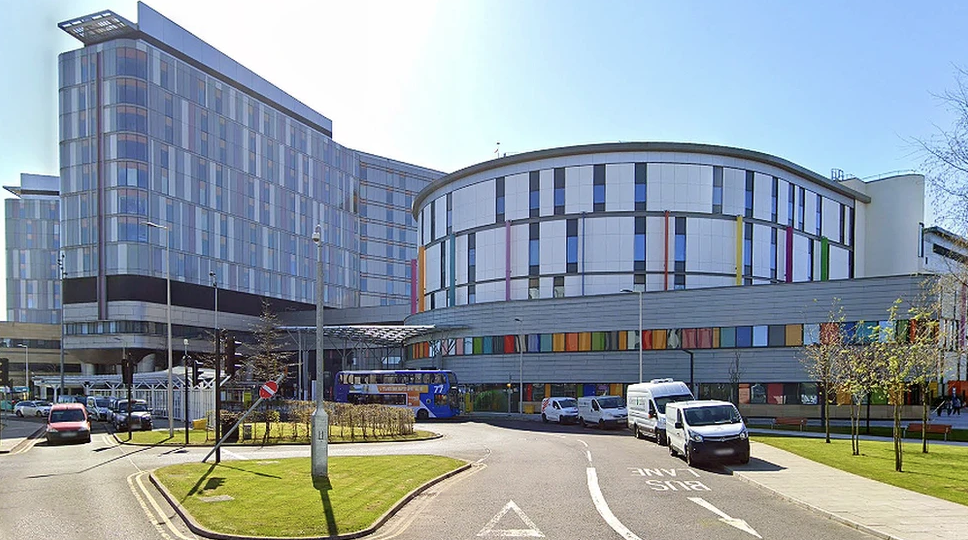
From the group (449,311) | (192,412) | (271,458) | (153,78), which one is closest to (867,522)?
(271,458)

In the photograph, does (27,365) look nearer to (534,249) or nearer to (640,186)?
(534,249)

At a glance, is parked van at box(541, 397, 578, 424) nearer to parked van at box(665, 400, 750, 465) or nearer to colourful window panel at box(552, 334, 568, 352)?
colourful window panel at box(552, 334, 568, 352)

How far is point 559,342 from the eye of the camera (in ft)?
204

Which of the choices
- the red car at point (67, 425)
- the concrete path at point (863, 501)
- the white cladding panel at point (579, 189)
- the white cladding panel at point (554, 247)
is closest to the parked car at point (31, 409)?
the red car at point (67, 425)

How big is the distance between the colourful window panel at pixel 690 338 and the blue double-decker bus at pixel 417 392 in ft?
59.3

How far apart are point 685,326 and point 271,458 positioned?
1581 inches

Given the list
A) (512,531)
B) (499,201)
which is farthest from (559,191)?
(512,531)

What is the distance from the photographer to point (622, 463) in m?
23.1

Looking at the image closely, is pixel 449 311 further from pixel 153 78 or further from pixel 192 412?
pixel 153 78

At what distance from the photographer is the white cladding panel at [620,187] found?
223 feet

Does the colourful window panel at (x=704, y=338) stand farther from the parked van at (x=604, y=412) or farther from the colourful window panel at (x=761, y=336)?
the parked van at (x=604, y=412)

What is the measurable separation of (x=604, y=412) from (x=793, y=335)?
18.5 metres

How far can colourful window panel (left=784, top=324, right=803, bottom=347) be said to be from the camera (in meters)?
52.3

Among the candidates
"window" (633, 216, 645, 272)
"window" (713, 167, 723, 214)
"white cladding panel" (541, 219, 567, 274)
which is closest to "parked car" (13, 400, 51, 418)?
"white cladding panel" (541, 219, 567, 274)
